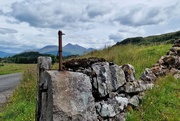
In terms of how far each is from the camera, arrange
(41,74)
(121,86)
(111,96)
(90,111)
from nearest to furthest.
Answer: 1. (90,111)
2. (41,74)
3. (111,96)
4. (121,86)

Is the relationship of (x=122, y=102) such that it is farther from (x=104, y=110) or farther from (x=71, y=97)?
(x=71, y=97)

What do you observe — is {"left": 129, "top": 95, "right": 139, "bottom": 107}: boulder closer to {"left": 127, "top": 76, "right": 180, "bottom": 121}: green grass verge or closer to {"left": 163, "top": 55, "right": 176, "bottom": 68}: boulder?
{"left": 127, "top": 76, "right": 180, "bottom": 121}: green grass verge

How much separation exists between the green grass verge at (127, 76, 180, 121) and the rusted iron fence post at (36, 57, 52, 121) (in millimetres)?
2158

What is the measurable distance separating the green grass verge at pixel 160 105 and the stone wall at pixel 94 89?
0.22 metres

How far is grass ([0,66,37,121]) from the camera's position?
28.4 feet

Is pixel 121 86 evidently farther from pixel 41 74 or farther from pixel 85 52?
pixel 85 52

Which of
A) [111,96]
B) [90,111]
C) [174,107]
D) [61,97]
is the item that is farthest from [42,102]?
[174,107]

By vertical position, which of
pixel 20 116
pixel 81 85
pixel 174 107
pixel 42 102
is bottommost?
pixel 20 116

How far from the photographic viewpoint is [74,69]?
634 centimetres

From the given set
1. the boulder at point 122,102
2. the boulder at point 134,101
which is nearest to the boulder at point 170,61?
the boulder at point 134,101

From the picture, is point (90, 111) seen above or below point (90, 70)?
below

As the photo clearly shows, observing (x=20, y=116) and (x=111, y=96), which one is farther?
(x=20, y=116)

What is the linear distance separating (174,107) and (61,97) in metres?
3.49

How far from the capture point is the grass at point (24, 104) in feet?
28.4
